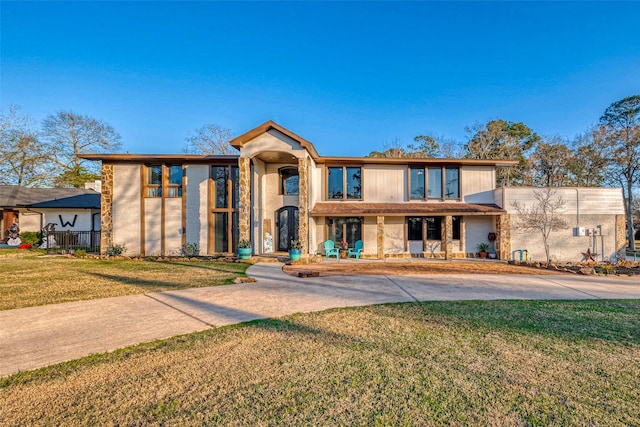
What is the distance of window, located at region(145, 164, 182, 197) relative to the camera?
47.7ft

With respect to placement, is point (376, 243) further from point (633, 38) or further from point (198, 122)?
point (198, 122)

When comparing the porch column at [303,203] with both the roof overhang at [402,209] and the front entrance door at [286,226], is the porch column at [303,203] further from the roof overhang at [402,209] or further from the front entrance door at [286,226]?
the front entrance door at [286,226]

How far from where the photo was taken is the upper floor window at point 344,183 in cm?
1516

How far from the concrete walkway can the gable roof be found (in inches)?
656

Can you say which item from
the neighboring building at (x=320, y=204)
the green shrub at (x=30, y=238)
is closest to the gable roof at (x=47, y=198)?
the green shrub at (x=30, y=238)

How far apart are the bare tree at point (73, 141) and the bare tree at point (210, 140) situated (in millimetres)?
8246

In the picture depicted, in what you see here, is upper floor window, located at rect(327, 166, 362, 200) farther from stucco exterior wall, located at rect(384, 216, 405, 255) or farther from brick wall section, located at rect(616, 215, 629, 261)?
brick wall section, located at rect(616, 215, 629, 261)

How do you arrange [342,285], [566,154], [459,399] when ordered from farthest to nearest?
1. [566,154]
2. [342,285]
3. [459,399]

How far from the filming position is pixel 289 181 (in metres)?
16.0

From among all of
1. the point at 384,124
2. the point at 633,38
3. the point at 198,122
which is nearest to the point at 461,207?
the point at 633,38

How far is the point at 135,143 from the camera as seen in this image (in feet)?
102

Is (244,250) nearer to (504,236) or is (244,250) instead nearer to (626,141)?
(504,236)

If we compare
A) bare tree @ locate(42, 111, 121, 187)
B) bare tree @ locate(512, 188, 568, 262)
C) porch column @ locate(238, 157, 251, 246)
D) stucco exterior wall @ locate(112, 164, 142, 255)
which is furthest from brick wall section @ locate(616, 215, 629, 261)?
bare tree @ locate(42, 111, 121, 187)

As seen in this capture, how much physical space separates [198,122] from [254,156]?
20.6 meters
